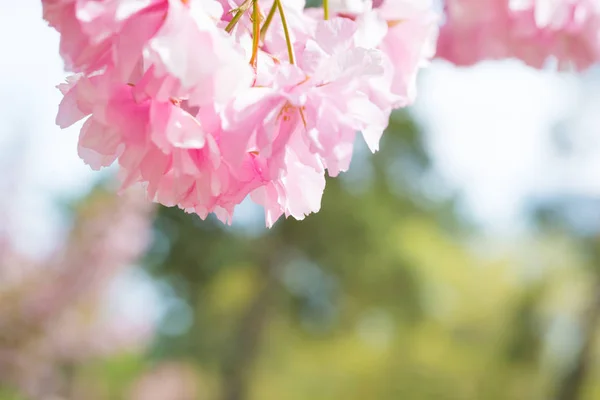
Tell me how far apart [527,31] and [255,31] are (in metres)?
0.48

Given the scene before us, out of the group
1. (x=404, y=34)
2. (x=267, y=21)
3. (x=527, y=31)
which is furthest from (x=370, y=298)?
(x=267, y=21)

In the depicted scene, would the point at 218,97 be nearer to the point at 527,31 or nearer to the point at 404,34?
the point at 404,34

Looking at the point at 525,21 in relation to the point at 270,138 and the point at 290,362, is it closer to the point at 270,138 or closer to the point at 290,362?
the point at 270,138

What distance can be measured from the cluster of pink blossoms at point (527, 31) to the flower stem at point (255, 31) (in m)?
0.44

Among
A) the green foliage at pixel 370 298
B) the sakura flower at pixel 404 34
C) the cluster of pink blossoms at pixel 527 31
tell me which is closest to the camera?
the sakura flower at pixel 404 34

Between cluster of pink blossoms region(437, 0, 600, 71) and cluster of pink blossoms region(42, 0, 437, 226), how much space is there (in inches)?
15.2

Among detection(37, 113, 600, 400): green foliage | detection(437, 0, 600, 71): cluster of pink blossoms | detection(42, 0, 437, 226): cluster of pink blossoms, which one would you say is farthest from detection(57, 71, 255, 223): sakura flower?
detection(37, 113, 600, 400): green foliage

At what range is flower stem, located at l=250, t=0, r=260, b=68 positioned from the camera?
47 cm

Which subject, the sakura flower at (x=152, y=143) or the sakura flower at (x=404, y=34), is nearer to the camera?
the sakura flower at (x=152, y=143)

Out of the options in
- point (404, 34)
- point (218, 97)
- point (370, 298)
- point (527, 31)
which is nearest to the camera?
point (218, 97)

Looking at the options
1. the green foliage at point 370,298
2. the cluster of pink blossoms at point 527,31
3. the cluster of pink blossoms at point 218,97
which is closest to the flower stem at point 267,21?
the cluster of pink blossoms at point 218,97

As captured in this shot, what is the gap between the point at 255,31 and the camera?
0.48 m

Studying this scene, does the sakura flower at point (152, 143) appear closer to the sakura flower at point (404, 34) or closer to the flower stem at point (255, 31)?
the flower stem at point (255, 31)

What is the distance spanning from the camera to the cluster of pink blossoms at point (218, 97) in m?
0.42
